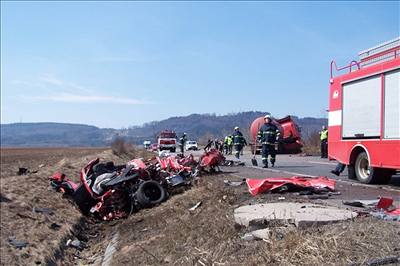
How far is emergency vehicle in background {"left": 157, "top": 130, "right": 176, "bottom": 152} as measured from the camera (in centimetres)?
5031

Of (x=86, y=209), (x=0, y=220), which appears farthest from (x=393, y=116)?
(x=0, y=220)

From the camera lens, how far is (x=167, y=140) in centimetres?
5097

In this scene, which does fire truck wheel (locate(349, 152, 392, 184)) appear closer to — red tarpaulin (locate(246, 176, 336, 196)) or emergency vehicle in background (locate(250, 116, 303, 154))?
red tarpaulin (locate(246, 176, 336, 196))

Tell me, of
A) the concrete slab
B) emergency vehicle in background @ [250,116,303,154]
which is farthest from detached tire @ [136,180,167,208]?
emergency vehicle in background @ [250,116,303,154]

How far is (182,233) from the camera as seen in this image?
24.4 feet

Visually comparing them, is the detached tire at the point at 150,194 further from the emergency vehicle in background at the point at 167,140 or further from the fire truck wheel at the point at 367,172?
the emergency vehicle in background at the point at 167,140

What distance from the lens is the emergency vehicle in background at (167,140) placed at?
165 feet

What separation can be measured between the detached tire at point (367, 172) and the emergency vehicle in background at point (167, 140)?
121 ft

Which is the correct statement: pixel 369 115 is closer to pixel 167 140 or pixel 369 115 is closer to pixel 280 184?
pixel 280 184

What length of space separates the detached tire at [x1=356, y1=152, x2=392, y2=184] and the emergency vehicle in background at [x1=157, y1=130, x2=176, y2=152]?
1455 inches

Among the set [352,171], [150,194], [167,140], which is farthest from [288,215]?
[167,140]

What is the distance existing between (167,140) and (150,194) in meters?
37.9

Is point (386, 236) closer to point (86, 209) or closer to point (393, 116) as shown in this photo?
point (393, 116)

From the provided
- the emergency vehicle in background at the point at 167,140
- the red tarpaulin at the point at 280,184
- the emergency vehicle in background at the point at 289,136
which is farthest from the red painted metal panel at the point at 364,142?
the emergency vehicle in background at the point at 167,140
